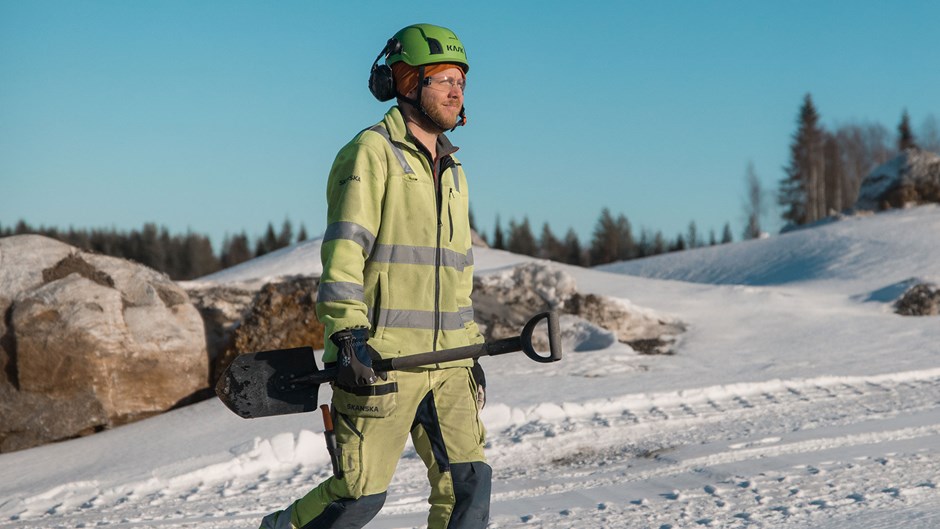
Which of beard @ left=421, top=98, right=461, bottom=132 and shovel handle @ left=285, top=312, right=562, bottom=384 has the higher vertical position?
beard @ left=421, top=98, right=461, bottom=132

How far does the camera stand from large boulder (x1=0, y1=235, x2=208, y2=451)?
23.3 feet

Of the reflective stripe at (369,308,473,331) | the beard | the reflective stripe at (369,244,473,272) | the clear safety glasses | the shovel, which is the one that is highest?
the clear safety glasses

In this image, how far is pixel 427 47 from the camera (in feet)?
9.92

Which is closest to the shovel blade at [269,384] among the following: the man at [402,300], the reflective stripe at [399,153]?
the man at [402,300]

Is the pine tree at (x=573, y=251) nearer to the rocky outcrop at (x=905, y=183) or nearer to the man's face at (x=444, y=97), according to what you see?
the rocky outcrop at (x=905, y=183)

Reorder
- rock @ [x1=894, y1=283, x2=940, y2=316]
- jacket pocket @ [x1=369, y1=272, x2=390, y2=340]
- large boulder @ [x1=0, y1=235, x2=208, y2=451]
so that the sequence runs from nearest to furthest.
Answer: jacket pocket @ [x1=369, y1=272, x2=390, y2=340], large boulder @ [x1=0, y1=235, x2=208, y2=451], rock @ [x1=894, y1=283, x2=940, y2=316]

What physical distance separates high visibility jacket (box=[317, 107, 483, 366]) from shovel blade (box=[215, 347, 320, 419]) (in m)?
0.16

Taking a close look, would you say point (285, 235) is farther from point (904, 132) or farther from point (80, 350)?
point (80, 350)

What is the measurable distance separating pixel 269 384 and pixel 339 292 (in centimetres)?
47

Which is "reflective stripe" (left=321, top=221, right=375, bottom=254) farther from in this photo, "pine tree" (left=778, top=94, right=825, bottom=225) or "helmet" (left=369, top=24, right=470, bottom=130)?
"pine tree" (left=778, top=94, right=825, bottom=225)

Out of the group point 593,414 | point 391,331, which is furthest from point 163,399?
point 391,331

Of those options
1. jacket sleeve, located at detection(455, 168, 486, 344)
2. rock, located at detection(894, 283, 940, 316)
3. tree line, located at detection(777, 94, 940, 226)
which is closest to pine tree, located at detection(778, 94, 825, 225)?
tree line, located at detection(777, 94, 940, 226)

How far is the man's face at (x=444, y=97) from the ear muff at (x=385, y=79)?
0.49 feet

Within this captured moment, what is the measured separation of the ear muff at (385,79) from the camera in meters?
3.13
